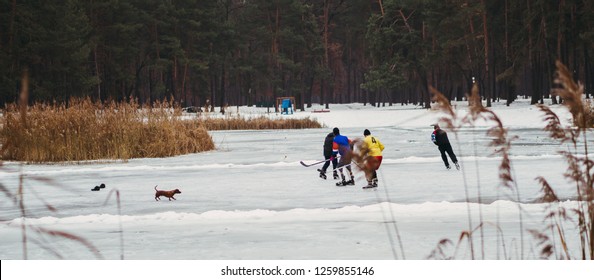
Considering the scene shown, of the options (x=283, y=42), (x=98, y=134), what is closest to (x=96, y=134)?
(x=98, y=134)

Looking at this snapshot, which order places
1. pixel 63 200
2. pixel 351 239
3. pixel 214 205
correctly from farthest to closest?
pixel 63 200
pixel 214 205
pixel 351 239

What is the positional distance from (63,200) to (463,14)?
48.2 metres

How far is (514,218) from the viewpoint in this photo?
29.2ft

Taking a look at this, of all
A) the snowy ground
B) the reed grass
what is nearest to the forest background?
the reed grass

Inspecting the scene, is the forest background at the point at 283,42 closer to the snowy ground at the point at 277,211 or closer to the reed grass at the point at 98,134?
the reed grass at the point at 98,134

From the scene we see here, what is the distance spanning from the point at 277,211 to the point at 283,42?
6840cm

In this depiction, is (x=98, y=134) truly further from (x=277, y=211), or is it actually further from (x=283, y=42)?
(x=283, y=42)

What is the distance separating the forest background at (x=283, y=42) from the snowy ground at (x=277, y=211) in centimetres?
2904

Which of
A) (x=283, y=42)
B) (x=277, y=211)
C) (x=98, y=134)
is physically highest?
(x=283, y=42)

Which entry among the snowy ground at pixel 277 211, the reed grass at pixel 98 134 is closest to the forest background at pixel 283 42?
the reed grass at pixel 98 134

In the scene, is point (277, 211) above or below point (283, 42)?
below

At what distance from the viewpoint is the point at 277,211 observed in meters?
10.2

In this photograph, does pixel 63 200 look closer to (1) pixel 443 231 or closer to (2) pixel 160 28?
(1) pixel 443 231
